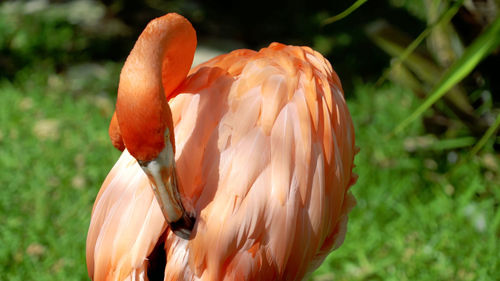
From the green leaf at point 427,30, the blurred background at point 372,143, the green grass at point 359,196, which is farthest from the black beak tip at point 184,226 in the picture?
the green grass at point 359,196

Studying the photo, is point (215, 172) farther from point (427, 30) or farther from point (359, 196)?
point (359, 196)

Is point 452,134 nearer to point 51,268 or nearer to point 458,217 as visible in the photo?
point 458,217

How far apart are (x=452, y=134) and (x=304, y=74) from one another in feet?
5.73

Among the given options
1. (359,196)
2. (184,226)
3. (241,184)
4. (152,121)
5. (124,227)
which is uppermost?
(152,121)

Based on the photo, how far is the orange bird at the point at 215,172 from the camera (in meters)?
1.59

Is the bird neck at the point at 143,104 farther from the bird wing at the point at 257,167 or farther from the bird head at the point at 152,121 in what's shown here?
the bird wing at the point at 257,167

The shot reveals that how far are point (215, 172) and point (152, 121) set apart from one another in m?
0.36

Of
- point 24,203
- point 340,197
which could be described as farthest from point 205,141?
point 24,203

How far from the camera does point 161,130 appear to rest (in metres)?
1.52

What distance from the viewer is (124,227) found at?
69.2 inches

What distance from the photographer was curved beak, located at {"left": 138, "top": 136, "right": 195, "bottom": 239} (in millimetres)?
1551

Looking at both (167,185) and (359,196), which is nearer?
(167,185)

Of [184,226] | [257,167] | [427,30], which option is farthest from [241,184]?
[427,30]

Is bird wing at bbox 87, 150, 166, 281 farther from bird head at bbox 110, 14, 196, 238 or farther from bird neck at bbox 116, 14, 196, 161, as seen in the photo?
bird neck at bbox 116, 14, 196, 161
